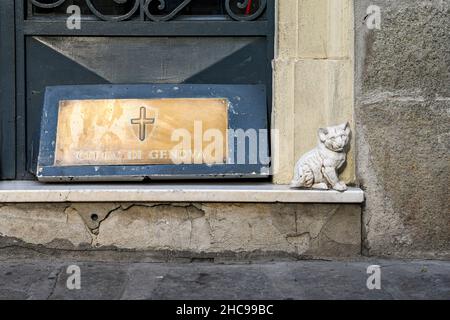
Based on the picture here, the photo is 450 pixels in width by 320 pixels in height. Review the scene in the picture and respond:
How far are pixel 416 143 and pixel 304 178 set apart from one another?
2.82 feet

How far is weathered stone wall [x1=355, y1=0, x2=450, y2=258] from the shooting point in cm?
470

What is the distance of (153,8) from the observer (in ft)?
17.0

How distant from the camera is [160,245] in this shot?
185 inches

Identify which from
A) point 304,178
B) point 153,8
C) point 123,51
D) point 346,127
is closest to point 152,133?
point 123,51

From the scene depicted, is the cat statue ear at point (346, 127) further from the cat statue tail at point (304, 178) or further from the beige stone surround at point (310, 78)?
the cat statue tail at point (304, 178)

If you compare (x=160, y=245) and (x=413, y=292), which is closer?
(x=413, y=292)

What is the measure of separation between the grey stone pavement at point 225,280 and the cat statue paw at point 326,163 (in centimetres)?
56

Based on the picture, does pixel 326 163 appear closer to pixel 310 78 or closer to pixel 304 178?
pixel 304 178

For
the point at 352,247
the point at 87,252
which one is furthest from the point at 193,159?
the point at 352,247

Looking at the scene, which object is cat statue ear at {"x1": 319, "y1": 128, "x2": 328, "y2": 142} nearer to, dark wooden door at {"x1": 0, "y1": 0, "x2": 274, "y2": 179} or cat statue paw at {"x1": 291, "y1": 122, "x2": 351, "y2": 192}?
cat statue paw at {"x1": 291, "y1": 122, "x2": 351, "y2": 192}

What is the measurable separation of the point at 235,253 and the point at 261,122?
1035 millimetres

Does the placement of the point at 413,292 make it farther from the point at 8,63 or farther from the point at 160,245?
the point at 8,63

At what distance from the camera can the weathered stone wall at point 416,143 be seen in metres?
4.70

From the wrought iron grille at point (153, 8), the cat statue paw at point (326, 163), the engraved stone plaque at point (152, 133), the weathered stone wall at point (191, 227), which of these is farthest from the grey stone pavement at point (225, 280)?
the wrought iron grille at point (153, 8)
